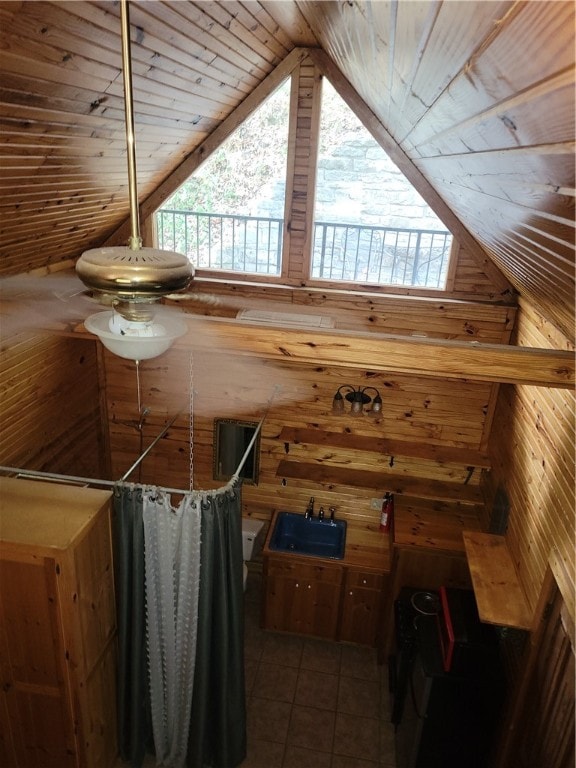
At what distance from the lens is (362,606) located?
3900mm

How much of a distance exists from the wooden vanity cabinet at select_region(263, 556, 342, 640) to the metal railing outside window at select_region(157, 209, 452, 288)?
2.05 metres

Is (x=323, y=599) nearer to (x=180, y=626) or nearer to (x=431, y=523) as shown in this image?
(x=431, y=523)

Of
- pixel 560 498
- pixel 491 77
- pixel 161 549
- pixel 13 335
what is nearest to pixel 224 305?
pixel 13 335

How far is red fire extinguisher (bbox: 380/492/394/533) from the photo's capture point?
13.8ft

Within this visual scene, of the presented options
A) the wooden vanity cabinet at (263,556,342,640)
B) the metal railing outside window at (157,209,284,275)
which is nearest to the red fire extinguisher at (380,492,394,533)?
the wooden vanity cabinet at (263,556,342,640)

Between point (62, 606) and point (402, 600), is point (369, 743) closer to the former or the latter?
point (402, 600)

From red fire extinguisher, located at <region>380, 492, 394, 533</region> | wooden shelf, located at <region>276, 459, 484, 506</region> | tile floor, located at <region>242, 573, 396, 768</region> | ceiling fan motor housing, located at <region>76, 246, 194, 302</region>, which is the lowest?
tile floor, located at <region>242, 573, 396, 768</region>

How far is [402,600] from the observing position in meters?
3.60

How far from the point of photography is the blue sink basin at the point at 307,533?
13.6ft

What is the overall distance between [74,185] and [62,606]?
77.6 inches

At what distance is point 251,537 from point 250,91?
3158 mm

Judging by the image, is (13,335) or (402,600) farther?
(402,600)

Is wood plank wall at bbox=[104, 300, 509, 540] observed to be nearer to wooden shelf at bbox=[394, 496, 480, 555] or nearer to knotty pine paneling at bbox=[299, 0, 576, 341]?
wooden shelf at bbox=[394, 496, 480, 555]

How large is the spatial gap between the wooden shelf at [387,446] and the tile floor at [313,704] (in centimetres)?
147
